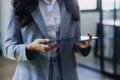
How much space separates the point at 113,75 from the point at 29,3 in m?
2.92

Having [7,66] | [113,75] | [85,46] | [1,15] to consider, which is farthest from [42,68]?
[1,15]

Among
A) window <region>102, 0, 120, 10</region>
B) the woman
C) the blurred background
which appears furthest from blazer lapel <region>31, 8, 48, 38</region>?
window <region>102, 0, 120, 10</region>

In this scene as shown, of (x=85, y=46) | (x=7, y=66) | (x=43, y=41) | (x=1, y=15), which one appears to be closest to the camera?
(x=43, y=41)

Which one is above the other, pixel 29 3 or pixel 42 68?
pixel 29 3

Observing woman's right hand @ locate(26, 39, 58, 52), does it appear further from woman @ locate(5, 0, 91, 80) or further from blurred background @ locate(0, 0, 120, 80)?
blurred background @ locate(0, 0, 120, 80)

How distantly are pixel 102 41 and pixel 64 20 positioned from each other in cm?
294

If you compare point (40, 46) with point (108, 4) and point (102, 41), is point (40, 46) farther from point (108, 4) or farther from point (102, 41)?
point (102, 41)

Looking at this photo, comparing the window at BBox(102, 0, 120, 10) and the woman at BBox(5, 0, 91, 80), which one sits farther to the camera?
the window at BBox(102, 0, 120, 10)

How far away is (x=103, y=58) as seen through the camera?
377cm

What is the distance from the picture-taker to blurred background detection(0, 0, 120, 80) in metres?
3.48

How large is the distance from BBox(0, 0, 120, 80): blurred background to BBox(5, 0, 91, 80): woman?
235 centimetres

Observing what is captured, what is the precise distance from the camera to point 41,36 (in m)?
0.91

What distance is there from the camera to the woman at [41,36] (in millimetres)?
908

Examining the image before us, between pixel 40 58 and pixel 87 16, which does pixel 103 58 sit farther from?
pixel 40 58
